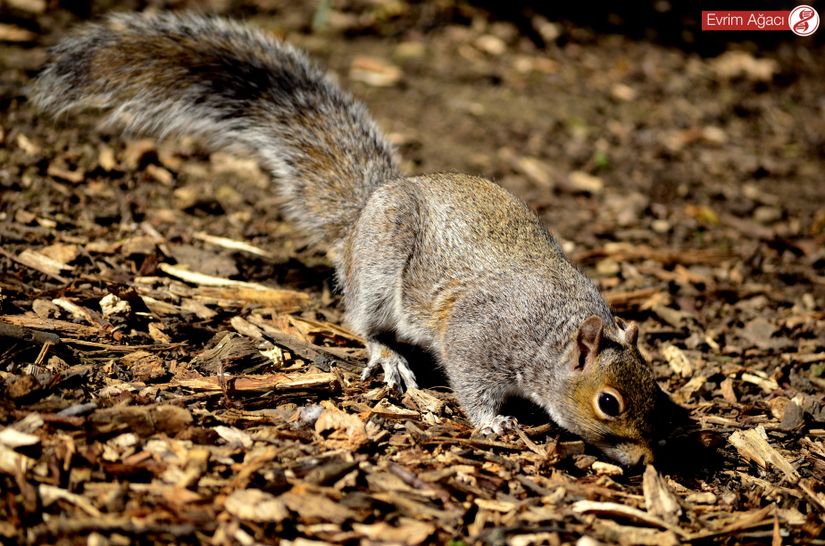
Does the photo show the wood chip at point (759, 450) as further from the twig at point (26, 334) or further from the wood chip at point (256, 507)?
the twig at point (26, 334)

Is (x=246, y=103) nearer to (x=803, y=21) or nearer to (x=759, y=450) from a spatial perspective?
(x=759, y=450)

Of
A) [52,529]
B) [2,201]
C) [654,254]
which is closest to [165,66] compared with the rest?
[2,201]

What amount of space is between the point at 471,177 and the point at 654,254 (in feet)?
6.71

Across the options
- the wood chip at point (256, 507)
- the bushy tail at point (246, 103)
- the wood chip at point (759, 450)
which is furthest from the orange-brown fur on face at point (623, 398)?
the bushy tail at point (246, 103)

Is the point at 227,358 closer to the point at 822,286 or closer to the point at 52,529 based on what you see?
the point at 52,529

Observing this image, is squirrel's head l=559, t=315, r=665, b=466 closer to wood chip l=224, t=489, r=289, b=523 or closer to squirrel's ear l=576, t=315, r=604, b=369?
squirrel's ear l=576, t=315, r=604, b=369

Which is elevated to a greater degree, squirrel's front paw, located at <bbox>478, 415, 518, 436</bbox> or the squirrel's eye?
the squirrel's eye

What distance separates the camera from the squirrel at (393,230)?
12.1 feet

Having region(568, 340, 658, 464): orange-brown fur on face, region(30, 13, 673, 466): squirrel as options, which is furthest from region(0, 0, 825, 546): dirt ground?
region(30, 13, 673, 466): squirrel

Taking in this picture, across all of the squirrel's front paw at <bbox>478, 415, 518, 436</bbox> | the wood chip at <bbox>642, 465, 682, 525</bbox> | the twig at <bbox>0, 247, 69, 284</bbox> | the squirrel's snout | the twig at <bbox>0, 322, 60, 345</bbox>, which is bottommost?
the squirrel's front paw at <bbox>478, 415, 518, 436</bbox>

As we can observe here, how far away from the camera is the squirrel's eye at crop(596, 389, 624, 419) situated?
138 inches

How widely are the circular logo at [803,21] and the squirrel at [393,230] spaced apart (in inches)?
300

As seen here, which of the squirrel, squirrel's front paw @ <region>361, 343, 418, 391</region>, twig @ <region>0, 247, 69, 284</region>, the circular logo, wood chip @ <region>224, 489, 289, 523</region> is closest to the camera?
wood chip @ <region>224, 489, 289, 523</region>

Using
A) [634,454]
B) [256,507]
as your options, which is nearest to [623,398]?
[634,454]
